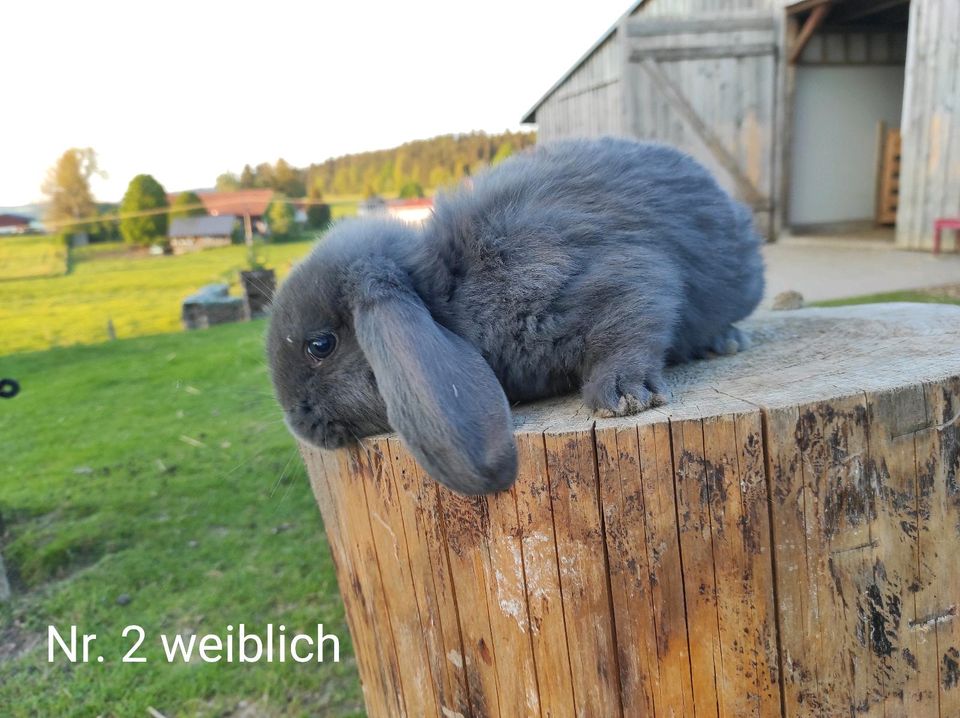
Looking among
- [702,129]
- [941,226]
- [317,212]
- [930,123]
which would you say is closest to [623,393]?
[317,212]

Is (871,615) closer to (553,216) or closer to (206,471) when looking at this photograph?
(553,216)

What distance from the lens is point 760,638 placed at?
1.41 meters

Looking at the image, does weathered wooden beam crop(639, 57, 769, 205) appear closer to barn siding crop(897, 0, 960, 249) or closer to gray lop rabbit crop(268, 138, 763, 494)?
barn siding crop(897, 0, 960, 249)

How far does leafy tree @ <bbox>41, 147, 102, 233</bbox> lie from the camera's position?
4797 millimetres

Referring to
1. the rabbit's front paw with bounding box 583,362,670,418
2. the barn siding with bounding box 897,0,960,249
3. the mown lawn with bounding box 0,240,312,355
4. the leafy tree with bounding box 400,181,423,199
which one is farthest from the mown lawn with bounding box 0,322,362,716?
Result: the barn siding with bounding box 897,0,960,249

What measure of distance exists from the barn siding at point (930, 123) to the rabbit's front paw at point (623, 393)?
299 inches

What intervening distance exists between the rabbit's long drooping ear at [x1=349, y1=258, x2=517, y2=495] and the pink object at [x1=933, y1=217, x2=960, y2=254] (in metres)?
7.60

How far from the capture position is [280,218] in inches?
228

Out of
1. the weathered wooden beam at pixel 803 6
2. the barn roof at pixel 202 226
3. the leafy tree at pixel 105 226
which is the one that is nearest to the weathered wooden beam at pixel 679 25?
the weathered wooden beam at pixel 803 6

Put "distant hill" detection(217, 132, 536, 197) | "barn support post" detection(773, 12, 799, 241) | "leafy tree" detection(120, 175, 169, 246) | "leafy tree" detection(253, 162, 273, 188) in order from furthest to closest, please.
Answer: "barn support post" detection(773, 12, 799, 241) → "leafy tree" detection(253, 162, 273, 188) → "distant hill" detection(217, 132, 536, 197) → "leafy tree" detection(120, 175, 169, 246)

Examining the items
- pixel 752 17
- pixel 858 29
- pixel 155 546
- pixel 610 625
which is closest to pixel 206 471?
pixel 155 546

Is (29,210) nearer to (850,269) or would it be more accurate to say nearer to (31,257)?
(31,257)

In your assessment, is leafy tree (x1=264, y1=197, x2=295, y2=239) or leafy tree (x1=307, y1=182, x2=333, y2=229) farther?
leafy tree (x1=264, y1=197, x2=295, y2=239)

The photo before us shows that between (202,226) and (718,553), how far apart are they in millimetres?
5327
